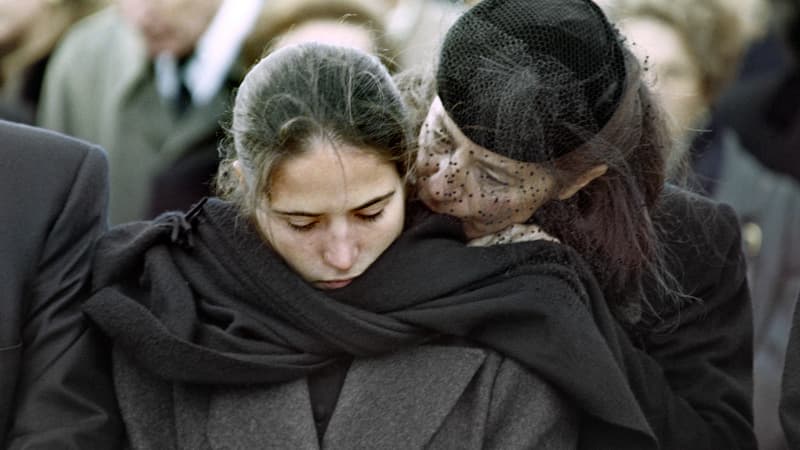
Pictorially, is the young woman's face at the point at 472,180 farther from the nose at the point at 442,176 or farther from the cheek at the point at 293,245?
the cheek at the point at 293,245

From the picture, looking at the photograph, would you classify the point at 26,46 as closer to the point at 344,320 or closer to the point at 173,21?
the point at 173,21

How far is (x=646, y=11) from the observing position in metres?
4.92

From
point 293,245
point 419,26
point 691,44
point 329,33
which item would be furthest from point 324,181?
point 691,44

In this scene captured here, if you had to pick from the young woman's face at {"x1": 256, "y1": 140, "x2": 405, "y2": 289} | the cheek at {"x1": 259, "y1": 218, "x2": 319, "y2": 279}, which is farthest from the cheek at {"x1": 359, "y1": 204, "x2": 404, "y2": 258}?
the cheek at {"x1": 259, "y1": 218, "x2": 319, "y2": 279}

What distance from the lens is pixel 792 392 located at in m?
3.25

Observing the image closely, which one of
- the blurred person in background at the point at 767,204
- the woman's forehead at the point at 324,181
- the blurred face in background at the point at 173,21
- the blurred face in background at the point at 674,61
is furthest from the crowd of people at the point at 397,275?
the blurred face in background at the point at 173,21

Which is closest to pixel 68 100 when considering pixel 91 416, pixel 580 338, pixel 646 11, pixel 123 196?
pixel 123 196

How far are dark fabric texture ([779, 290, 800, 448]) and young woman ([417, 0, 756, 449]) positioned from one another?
8.5 inches

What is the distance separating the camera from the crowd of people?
321 centimetres

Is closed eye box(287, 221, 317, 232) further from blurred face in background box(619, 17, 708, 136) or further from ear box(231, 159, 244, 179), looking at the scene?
blurred face in background box(619, 17, 708, 136)

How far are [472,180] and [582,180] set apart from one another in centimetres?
24

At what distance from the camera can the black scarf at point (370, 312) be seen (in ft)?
10.6

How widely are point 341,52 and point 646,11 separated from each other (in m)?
1.90

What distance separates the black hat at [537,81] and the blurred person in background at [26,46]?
6.72 ft
